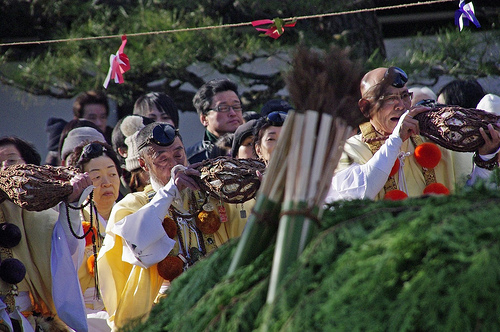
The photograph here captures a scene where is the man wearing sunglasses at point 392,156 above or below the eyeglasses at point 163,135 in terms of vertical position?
below

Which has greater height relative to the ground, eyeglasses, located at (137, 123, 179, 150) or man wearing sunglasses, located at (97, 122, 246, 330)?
eyeglasses, located at (137, 123, 179, 150)

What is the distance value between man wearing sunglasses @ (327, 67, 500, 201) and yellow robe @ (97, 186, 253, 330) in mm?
637

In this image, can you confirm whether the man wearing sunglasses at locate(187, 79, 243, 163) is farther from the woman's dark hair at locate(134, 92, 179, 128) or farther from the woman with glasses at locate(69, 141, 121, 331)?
the woman with glasses at locate(69, 141, 121, 331)

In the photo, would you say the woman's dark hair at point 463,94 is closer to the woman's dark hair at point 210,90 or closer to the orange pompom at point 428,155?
the orange pompom at point 428,155

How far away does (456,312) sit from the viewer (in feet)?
3.29

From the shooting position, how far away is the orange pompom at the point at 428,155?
369 centimetres

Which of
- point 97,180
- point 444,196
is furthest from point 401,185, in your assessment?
point 444,196

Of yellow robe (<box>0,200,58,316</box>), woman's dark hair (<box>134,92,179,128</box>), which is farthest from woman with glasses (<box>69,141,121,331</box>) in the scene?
woman's dark hair (<box>134,92,179,128</box>)

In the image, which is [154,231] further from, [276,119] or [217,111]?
[217,111]

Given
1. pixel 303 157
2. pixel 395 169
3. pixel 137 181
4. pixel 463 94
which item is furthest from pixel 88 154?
pixel 303 157

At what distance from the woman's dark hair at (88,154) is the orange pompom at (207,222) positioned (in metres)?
0.94

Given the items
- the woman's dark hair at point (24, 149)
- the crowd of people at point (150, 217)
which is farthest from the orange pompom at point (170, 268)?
the woman's dark hair at point (24, 149)

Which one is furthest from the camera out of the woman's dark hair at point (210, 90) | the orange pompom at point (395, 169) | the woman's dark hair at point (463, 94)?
the woman's dark hair at point (210, 90)

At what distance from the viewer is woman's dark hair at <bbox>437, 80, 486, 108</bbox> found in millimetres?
4695
